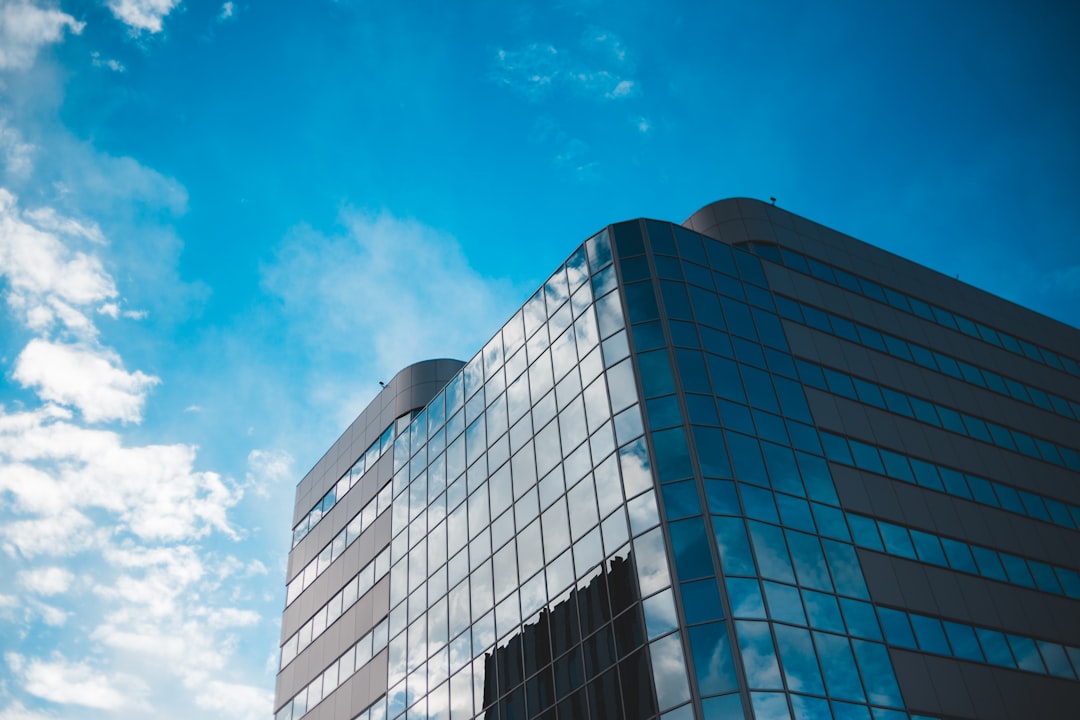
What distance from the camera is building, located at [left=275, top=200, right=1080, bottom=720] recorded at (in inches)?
1040

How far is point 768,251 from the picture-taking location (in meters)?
39.6

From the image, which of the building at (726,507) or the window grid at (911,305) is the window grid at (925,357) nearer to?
the building at (726,507)

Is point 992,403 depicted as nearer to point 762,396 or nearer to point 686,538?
point 762,396

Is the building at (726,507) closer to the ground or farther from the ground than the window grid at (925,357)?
closer to the ground

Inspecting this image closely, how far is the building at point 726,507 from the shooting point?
26406 mm

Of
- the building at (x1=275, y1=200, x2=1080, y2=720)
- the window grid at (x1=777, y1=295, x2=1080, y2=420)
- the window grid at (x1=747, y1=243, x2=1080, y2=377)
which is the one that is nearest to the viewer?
the building at (x1=275, y1=200, x2=1080, y2=720)

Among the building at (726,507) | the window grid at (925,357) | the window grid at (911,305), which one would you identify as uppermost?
the window grid at (911,305)

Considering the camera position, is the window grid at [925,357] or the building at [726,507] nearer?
the building at [726,507]

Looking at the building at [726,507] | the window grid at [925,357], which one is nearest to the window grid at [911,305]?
the building at [726,507]

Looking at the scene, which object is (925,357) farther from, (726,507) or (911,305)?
(726,507)

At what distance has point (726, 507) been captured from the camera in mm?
27703

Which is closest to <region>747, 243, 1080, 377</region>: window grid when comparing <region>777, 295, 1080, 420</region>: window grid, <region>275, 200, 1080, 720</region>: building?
<region>275, 200, 1080, 720</region>: building

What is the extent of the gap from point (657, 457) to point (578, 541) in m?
4.06

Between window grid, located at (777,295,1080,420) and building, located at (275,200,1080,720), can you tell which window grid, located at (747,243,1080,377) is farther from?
window grid, located at (777,295,1080,420)
